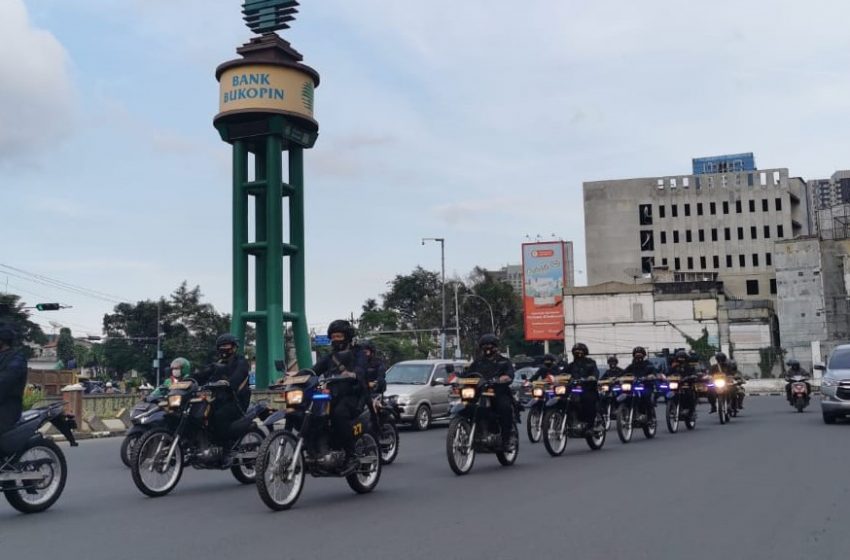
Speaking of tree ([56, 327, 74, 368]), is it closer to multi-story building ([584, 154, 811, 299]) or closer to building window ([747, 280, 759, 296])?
multi-story building ([584, 154, 811, 299])

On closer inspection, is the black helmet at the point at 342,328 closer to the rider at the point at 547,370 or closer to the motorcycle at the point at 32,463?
the motorcycle at the point at 32,463

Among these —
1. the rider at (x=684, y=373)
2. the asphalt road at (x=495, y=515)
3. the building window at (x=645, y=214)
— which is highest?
the building window at (x=645, y=214)

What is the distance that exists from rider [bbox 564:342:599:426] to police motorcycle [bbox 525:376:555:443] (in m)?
0.57

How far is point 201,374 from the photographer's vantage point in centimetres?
1120

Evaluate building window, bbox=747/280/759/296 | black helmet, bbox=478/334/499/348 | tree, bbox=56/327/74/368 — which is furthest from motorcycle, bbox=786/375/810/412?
tree, bbox=56/327/74/368

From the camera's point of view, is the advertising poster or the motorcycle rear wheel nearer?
the motorcycle rear wheel

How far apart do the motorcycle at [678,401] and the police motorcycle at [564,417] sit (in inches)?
180

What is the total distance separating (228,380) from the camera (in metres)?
10.9

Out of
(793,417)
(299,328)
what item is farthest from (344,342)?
(299,328)

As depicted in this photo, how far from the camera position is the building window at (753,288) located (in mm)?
106625

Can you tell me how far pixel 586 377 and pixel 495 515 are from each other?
254 inches

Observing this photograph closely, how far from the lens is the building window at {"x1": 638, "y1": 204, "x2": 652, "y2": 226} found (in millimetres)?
110562

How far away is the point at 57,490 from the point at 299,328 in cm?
3322

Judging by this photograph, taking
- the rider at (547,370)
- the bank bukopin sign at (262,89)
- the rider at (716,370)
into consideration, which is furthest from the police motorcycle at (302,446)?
the bank bukopin sign at (262,89)
